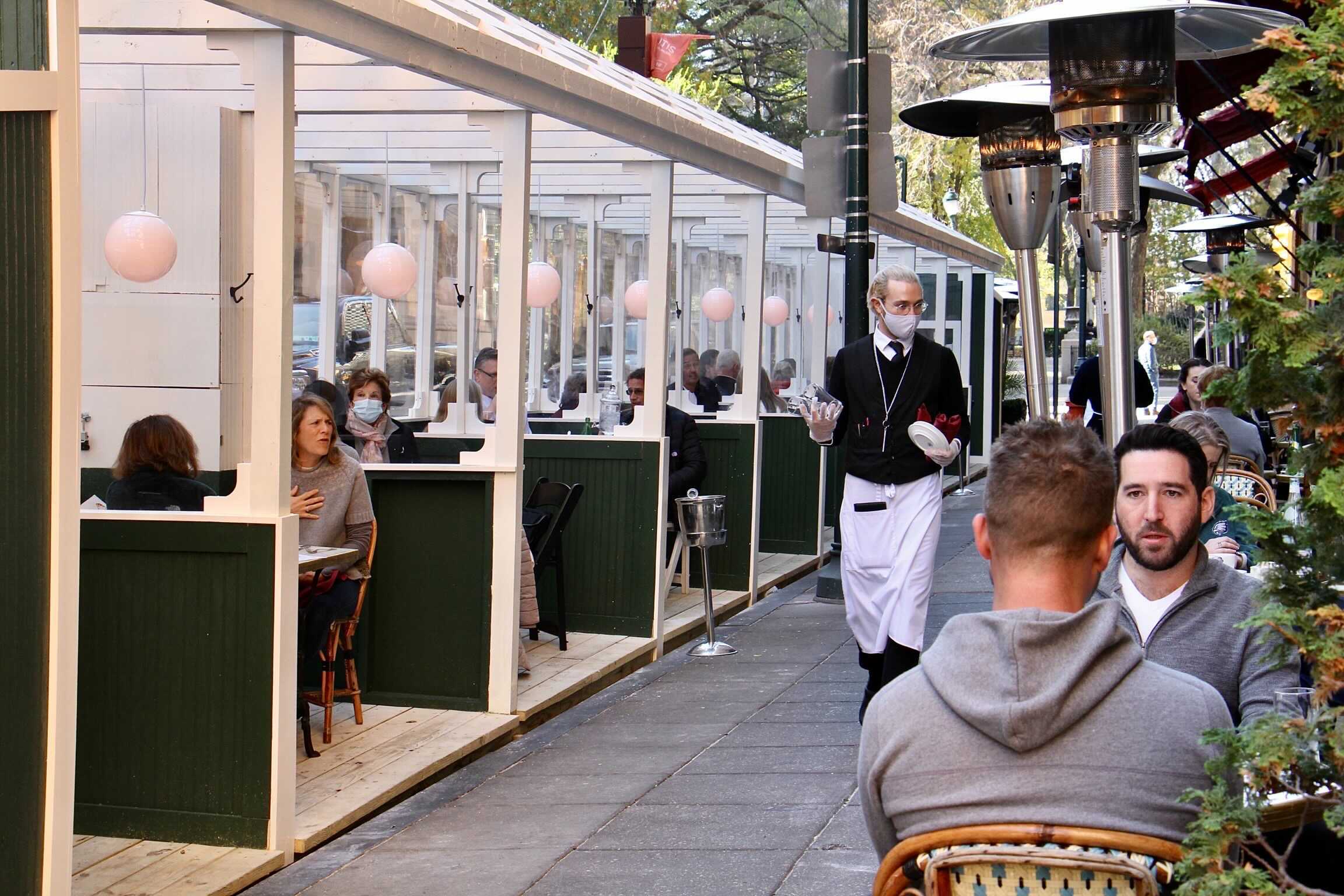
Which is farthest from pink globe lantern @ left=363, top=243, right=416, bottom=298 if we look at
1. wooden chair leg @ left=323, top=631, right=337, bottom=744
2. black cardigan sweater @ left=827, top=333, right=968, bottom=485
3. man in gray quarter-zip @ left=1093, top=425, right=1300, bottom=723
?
man in gray quarter-zip @ left=1093, top=425, right=1300, bottom=723

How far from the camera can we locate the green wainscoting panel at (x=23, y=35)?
3635 mm

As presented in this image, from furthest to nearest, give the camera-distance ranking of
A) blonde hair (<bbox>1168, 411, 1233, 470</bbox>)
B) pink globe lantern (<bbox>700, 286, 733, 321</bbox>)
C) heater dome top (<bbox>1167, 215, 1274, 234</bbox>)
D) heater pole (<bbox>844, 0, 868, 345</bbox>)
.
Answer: pink globe lantern (<bbox>700, 286, 733, 321</bbox>), heater dome top (<bbox>1167, 215, 1274, 234</bbox>), heater pole (<bbox>844, 0, 868, 345</bbox>), blonde hair (<bbox>1168, 411, 1233, 470</bbox>)

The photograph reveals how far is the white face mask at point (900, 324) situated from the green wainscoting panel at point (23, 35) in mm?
3485

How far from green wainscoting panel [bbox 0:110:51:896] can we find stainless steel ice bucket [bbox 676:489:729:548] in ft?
15.6

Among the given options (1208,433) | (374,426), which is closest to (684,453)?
(374,426)

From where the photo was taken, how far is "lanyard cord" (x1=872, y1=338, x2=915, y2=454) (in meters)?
6.28

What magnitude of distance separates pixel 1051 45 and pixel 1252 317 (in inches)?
83.7

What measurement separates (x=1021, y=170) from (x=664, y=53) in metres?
8.54

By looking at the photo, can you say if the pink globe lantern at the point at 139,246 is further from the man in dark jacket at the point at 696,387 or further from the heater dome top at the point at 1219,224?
the heater dome top at the point at 1219,224

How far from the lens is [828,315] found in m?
13.3

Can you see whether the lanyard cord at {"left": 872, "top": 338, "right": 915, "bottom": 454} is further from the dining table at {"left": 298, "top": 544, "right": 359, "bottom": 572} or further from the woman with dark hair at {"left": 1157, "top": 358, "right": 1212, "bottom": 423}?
the woman with dark hair at {"left": 1157, "top": 358, "right": 1212, "bottom": 423}

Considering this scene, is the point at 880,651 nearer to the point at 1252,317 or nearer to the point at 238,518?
the point at 238,518

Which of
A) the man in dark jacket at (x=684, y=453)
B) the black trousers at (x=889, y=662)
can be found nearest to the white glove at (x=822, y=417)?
the black trousers at (x=889, y=662)

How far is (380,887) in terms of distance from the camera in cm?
476
